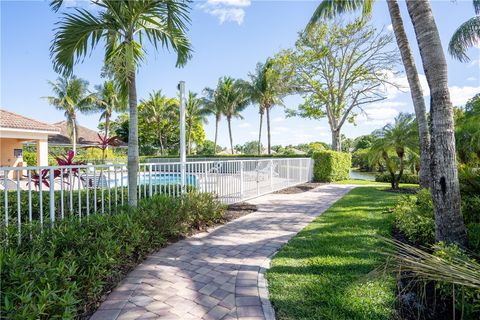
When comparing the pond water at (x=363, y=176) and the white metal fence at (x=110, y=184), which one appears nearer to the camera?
the white metal fence at (x=110, y=184)

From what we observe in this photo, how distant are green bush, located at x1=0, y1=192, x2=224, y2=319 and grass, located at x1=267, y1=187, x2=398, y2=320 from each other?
72.4 inches

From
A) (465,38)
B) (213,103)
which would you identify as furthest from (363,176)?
(213,103)

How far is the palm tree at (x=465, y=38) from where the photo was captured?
38.3ft

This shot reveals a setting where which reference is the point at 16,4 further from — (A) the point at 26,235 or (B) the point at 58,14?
(A) the point at 26,235

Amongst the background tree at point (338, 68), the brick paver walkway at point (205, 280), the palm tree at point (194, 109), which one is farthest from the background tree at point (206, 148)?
the brick paver walkway at point (205, 280)

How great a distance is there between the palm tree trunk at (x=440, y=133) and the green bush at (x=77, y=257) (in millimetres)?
3966

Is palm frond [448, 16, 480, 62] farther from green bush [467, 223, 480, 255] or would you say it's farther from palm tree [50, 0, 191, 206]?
palm tree [50, 0, 191, 206]

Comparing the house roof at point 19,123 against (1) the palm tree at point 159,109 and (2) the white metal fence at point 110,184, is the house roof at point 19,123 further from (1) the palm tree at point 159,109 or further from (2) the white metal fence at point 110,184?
(1) the palm tree at point 159,109

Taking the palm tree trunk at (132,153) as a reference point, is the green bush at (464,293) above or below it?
below

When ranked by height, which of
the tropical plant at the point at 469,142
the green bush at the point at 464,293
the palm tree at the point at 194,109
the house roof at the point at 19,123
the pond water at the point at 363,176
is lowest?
the pond water at the point at 363,176

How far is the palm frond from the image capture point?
460 inches

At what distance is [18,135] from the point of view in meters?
14.2

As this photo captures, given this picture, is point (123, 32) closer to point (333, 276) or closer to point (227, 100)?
point (333, 276)

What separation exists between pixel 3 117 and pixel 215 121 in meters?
22.2
